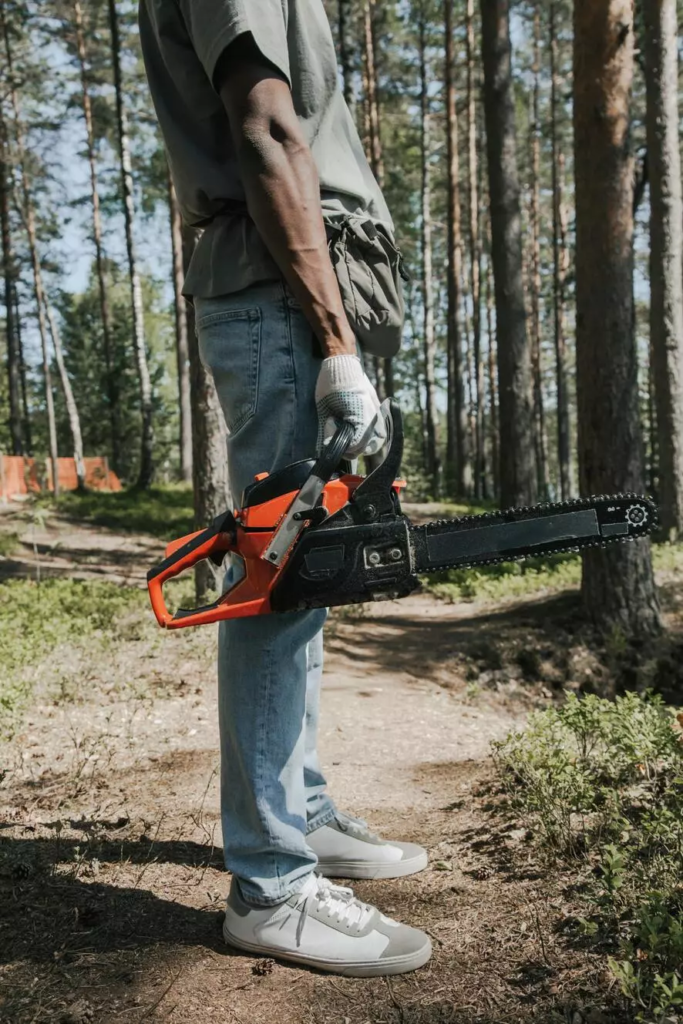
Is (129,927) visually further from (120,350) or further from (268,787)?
(120,350)

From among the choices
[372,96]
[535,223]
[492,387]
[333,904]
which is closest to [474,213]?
[372,96]

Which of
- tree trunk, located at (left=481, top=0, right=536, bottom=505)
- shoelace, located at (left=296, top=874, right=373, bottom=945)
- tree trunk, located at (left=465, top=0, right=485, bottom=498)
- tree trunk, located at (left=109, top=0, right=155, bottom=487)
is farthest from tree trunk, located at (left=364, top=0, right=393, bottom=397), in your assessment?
shoelace, located at (left=296, top=874, right=373, bottom=945)

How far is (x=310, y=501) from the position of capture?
199 cm

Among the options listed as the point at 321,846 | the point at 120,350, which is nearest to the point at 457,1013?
the point at 321,846

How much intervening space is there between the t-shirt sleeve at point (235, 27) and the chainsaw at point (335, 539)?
891mm

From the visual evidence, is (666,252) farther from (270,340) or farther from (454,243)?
(270,340)

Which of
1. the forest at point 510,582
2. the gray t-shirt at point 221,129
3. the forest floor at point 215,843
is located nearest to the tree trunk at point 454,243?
the forest at point 510,582

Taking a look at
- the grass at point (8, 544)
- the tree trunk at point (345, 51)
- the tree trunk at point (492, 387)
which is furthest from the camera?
the tree trunk at point (492, 387)

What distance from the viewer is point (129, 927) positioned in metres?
2.32

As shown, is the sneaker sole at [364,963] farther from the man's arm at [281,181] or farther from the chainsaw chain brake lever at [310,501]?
the man's arm at [281,181]

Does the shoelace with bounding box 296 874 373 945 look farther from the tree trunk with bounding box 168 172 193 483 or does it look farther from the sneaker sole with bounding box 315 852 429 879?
the tree trunk with bounding box 168 172 193 483

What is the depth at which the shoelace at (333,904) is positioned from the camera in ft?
7.04

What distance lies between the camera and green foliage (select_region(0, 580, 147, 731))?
4.87 meters

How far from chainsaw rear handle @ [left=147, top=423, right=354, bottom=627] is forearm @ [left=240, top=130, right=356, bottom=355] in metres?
0.25
